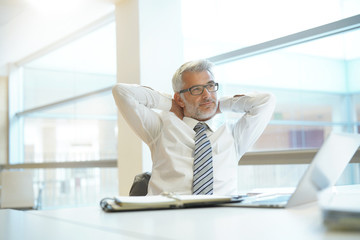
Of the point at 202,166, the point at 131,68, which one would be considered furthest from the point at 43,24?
the point at 202,166

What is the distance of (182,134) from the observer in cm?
217

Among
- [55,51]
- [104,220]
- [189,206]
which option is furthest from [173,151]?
[55,51]

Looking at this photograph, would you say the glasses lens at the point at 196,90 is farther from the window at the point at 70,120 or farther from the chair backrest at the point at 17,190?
the chair backrest at the point at 17,190

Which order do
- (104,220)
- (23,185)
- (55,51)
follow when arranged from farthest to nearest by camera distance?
(55,51) < (23,185) < (104,220)

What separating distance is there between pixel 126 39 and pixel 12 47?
318 centimetres

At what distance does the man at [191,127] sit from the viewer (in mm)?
2055

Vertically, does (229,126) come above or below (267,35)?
below

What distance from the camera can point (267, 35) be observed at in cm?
370

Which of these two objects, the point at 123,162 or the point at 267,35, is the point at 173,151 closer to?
the point at 267,35

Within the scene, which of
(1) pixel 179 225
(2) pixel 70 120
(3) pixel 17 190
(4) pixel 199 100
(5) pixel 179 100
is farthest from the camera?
(2) pixel 70 120

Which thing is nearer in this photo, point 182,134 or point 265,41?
point 182,134

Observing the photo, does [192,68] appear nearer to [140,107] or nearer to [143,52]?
[140,107]

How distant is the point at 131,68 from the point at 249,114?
2.25 metres

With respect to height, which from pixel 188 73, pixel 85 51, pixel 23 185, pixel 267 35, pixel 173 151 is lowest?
pixel 23 185
